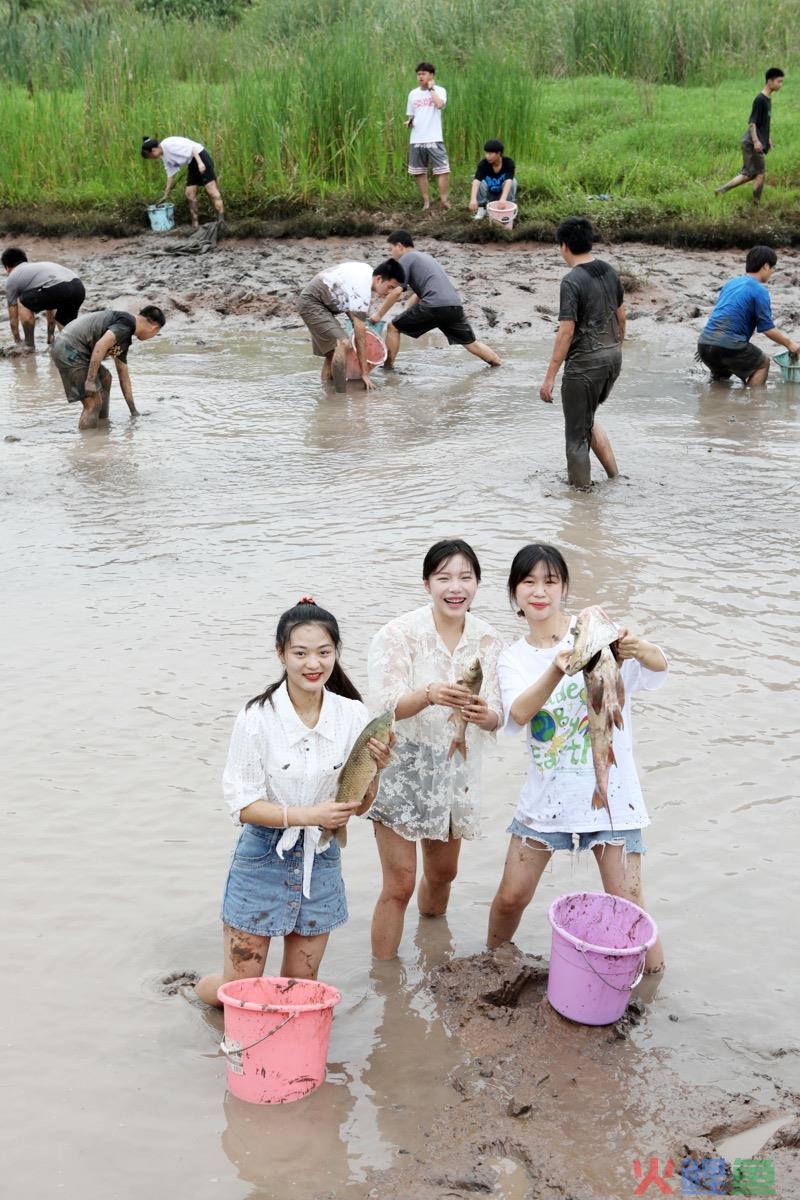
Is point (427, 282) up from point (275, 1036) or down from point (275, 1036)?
up

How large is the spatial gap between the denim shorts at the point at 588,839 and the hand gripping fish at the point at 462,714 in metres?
0.31

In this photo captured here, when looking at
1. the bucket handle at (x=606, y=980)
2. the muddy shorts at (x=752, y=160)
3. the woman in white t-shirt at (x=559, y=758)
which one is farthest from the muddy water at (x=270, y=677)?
the muddy shorts at (x=752, y=160)

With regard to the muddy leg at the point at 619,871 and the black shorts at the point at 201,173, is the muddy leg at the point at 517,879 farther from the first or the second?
the black shorts at the point at 201,173

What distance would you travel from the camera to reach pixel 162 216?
17.8 meters

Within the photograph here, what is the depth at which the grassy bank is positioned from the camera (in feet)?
55.3

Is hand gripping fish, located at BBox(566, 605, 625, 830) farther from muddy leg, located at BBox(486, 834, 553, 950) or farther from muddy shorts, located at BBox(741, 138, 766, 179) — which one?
muddy shorts, located at BBox(741, 138, 766, 179)

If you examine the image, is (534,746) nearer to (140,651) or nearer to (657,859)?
(657,859)

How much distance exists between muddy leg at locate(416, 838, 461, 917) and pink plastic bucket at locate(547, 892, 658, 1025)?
0.44 metres

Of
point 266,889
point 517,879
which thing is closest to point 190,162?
point 517,879

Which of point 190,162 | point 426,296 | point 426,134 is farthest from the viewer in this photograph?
point 190,162

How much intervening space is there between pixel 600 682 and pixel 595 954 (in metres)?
0.74

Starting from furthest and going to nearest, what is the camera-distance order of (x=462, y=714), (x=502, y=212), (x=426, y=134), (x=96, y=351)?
1. (x=426, y=134)
2. (x=502, y=212)
3. (x=96, y=351)
4. (x=462, y=714)

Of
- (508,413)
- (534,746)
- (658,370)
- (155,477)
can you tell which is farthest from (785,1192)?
(658,370)

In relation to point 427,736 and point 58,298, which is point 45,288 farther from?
point 427,736
